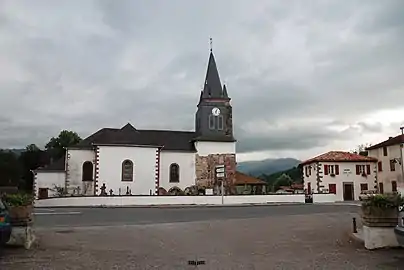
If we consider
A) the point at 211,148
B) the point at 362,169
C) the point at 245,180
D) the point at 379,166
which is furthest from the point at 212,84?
the point at 379,166

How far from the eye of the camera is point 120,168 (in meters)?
50.4

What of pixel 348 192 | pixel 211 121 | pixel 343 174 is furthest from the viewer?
pixel 343 174

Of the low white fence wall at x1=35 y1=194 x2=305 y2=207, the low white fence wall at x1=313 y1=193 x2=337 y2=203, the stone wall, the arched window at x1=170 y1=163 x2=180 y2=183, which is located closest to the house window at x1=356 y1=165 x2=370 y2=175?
the low white fence wall at x1=313 y1=193 x2=337 y2=203

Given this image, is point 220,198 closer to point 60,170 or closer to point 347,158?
point 60,170

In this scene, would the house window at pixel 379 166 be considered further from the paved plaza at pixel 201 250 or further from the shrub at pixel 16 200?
the shrub at pixel 16 200

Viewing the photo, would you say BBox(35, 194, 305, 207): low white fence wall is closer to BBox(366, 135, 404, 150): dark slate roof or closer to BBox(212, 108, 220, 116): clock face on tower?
BBox(212, 108, 220, 116): clock face on tower

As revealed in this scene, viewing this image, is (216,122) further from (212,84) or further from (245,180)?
(245,180)

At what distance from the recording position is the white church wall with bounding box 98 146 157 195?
164 ft

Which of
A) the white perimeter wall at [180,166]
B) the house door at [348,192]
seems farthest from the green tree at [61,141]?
the house door at [348,192]

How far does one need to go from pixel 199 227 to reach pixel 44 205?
26852mm

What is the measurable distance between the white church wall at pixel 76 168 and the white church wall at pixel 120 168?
2.70 metres

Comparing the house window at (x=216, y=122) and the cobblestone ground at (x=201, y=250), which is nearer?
the cobblestone ground at (x=201, y=250)

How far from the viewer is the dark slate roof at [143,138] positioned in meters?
51.5

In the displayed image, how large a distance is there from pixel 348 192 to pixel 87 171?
32086 millimetres
